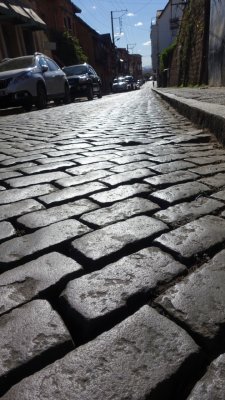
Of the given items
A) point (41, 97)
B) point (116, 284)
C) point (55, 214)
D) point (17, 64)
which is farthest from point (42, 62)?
point (116, 284)

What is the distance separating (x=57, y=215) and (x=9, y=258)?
509mm

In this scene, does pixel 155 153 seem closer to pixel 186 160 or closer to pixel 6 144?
pixel 186 160

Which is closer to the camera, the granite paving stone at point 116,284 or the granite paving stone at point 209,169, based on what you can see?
the granite paving stone at point 116,284

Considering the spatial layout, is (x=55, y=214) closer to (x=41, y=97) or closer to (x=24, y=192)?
(x=24, y=192)

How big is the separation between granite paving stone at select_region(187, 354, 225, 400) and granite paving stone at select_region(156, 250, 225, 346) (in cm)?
8

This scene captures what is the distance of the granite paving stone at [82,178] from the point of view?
2.67 metres

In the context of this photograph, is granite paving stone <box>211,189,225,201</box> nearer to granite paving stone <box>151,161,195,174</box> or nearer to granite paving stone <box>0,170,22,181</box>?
granite paving stone <box>151,161,195,174</box>

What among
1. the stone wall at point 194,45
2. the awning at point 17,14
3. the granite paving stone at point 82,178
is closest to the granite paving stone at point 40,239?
the granite paving stone at point 82,178

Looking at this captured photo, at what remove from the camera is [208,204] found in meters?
2.11

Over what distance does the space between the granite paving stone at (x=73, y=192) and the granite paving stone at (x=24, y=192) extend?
0.10 meters

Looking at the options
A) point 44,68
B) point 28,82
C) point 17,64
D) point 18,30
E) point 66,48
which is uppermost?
point 18,30

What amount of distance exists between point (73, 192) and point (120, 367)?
1584 mm

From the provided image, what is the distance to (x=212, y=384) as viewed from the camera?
914mm

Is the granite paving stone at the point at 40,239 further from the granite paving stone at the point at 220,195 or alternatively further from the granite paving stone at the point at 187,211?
the granite paving stone at the point at 220,195
